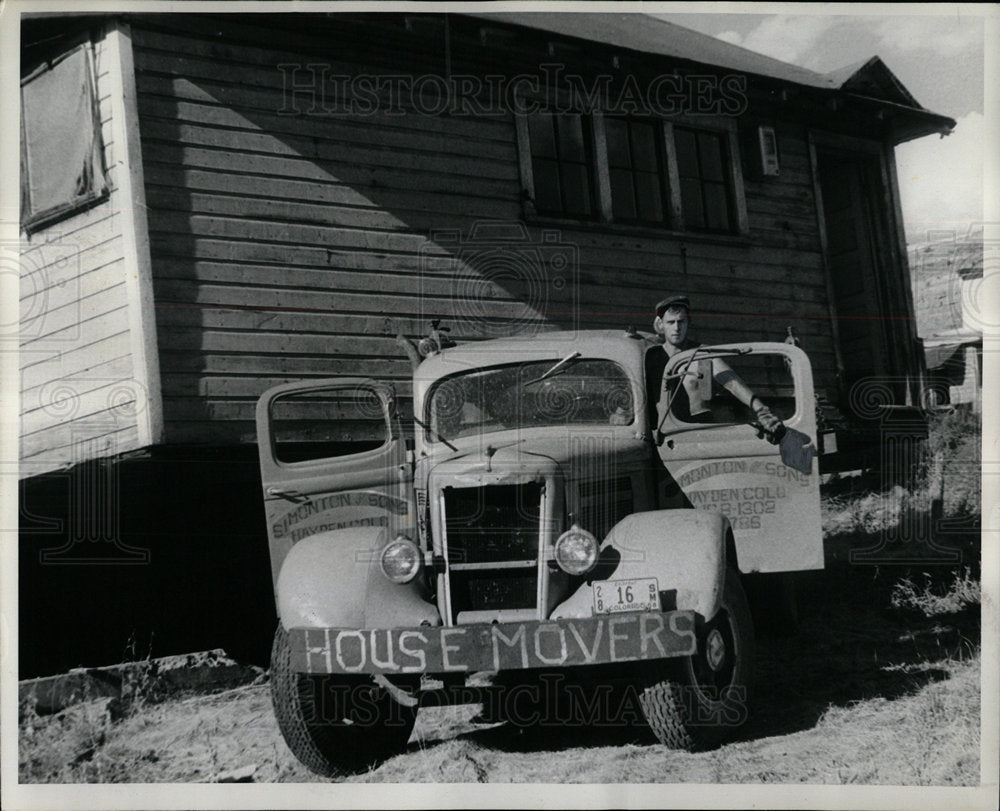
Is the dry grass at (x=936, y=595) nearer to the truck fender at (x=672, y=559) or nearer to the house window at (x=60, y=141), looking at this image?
the truck fender at (x=672, y=559)

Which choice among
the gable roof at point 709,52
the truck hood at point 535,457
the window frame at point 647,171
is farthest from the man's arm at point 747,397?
the window frame at point 647,171

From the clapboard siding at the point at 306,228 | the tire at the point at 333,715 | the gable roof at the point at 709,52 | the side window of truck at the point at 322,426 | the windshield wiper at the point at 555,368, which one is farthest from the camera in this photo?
the gable roof at the point at 709,52

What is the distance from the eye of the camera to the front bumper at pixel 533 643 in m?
3.90

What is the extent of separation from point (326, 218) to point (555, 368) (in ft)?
8.09

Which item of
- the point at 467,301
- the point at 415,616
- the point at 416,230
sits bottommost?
the point at 415,616

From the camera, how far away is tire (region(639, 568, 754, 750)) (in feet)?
13.5

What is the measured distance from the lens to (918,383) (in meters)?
9.42

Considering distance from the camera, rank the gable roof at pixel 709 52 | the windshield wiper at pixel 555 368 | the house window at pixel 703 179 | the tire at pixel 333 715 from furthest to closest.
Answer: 1. the house window at pixel 703 179
2. the gable roof at pixel 709 52
3. the windshield wiper at pixel 555 368
4. the tire at pixel 333 715

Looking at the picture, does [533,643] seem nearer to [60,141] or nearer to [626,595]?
[626,595]

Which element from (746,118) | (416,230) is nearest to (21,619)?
(416,230)

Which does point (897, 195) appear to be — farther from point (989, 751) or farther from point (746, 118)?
point (989, 751)

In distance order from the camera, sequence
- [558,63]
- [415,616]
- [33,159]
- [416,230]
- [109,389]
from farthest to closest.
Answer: [558,63] → [416,230] → [33,159] → [109,389] → [415,616]

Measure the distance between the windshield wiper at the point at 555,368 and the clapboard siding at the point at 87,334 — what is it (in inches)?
94.1

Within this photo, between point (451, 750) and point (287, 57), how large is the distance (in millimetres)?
4427
